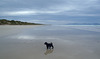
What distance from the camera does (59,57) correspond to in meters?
5.09

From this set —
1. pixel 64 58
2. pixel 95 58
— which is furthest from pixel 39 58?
pixel 95 58

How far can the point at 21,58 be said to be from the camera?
4.84 meters

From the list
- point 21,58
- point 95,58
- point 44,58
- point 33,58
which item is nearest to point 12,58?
point 21,58

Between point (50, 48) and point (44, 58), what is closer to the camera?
point (44, 58)

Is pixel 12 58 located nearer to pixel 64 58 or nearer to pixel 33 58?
pixel 33 58

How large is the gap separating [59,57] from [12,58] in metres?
1.92

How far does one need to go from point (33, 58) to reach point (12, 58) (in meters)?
0.83

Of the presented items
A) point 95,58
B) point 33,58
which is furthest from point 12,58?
point 95,58

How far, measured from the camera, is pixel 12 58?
4.83 m

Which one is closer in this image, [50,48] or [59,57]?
[59,57]

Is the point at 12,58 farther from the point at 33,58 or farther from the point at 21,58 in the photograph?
the point at 33,58

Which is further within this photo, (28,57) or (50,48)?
(50,48)

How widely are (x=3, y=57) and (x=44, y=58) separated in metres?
1.67

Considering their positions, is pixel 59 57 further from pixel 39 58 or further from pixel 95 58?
pixel 95 58
